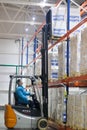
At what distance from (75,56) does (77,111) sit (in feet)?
4.52

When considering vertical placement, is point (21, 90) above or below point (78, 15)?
below

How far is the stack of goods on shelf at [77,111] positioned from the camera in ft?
22.1

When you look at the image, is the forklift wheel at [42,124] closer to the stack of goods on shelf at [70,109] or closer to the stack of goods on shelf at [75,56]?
the stack of goods on shelf at [70,109]

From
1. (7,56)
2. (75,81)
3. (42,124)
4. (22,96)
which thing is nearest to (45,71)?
(22,96)

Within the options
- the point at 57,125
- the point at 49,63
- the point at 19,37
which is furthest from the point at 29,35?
the point at 57,125

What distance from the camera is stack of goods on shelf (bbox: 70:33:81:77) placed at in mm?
7367

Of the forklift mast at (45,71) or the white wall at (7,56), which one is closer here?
the forklift mast at (45,71)

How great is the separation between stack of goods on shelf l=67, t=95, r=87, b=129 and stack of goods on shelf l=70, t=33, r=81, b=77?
66cm

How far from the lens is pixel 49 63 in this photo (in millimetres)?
10531

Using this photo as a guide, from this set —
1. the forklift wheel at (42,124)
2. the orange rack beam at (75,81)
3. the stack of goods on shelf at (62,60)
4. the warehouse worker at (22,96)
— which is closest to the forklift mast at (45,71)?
the forklift wheel at (42,124)

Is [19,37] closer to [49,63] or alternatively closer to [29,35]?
[29,35]

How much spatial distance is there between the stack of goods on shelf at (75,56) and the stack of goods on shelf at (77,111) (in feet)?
2.17

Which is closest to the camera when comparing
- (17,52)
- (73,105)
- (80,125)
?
(80,125)

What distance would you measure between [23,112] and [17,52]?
52.9ft
